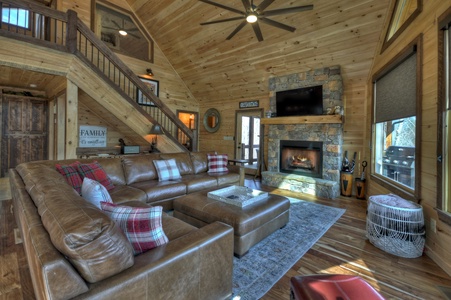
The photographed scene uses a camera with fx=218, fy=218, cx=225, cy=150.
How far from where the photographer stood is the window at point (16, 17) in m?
5.25

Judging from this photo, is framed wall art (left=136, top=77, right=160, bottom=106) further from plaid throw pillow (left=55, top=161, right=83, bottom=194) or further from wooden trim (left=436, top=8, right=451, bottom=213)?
wooden trim (left=436, top=8, right=451, bottom=213)

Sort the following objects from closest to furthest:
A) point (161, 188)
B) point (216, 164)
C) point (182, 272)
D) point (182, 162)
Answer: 1. point (182, 272)
2. point (161, 188)
3. point (182, 162)
4. point (216, 164)

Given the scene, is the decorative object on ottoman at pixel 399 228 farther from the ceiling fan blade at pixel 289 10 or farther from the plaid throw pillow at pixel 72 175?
the plaid throw pillow at pixel 72 175

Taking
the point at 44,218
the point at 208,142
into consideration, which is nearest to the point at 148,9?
the point at 208,142

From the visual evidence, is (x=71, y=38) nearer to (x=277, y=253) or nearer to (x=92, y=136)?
(x=92, y=136)

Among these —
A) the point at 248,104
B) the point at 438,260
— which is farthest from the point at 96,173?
the point at 248,104

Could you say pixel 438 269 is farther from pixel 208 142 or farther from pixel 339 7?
pixel 208 142

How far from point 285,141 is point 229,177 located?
6.84 ft

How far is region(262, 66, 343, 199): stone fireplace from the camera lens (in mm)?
4746

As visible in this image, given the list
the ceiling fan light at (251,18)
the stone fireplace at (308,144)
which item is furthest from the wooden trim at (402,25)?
the ceiling fan light at (251,18)

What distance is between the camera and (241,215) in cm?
225

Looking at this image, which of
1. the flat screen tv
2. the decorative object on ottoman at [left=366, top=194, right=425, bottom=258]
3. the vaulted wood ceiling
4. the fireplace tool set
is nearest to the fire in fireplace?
the fireplace tool set

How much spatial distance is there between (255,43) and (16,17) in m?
5.92

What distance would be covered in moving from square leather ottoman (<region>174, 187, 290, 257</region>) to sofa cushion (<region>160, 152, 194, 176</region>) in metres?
1.42
